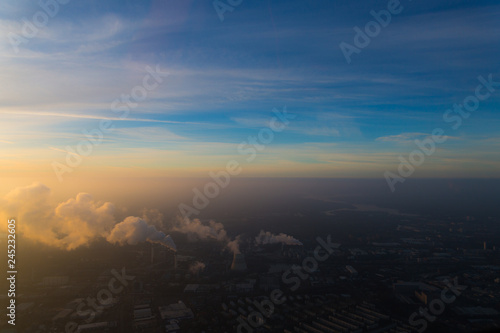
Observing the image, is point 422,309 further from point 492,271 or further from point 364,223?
point 364,223

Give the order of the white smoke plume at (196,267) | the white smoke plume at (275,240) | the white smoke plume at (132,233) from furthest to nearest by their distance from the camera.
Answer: the white smoke plume at (275,240), the white smoke plume at (132,233), the white smoke plume at (196,267)

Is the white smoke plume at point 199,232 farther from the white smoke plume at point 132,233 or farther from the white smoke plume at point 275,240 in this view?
the white smoke plume at point 132,233

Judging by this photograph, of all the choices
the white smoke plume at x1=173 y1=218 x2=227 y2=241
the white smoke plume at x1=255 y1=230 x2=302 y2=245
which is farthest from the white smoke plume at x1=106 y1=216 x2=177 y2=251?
the white smoke plume at x1=255 y1=230 x2=302 y2=245

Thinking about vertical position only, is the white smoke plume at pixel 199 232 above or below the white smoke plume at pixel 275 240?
above

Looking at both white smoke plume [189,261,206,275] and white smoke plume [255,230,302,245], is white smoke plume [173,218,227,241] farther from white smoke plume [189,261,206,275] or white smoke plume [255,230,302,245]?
white smoke plume [189,261,206,275]

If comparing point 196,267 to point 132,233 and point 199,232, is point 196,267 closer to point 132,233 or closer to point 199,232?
point 132,233

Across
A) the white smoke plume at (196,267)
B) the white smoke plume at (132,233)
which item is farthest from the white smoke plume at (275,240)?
the white smoke plume at (132,233)

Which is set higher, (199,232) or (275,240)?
(199,232)

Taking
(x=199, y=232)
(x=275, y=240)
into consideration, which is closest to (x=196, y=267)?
(x=199, y=232)
